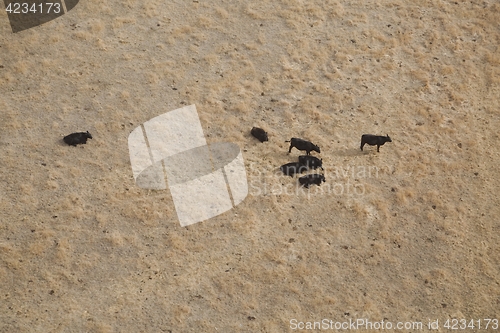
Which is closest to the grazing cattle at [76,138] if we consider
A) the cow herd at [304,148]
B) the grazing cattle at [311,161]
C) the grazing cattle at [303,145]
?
the cow herd at [304,148]

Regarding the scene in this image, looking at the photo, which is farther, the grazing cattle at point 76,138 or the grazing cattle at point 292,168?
the grazing cattle at point 76,138

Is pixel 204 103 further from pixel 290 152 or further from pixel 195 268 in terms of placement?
pixel 195 268

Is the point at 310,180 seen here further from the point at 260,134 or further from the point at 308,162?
the point at 260,134

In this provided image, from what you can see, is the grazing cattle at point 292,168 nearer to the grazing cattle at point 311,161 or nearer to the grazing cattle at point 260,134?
the grazing cattle at point 311,161

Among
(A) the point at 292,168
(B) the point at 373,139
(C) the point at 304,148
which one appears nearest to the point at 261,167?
(A) the point at 292,168

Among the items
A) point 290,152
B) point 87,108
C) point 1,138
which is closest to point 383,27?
point 290,152

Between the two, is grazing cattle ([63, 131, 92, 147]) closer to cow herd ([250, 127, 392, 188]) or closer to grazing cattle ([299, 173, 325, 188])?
cow herd ([250, 127, 392, 188])
